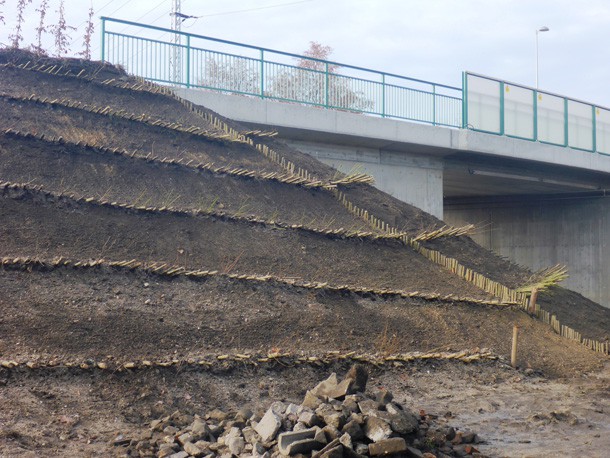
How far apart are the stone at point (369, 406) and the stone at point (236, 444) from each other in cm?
116

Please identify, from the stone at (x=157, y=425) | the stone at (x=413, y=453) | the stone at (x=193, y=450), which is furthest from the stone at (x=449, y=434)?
the stone at (x=157, y=425)

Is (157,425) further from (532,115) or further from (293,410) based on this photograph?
(532,115)

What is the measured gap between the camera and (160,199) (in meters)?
13.5

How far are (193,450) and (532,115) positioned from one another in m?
16.6

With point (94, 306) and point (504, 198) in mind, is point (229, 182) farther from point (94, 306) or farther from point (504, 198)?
point (504, 198)

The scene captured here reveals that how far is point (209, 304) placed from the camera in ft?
34.9

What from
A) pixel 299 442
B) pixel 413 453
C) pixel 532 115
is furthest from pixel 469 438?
→ pixel 532 115

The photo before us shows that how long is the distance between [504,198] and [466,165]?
6358 millimetres

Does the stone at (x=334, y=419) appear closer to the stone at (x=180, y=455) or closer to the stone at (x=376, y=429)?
the stone at (x=376, y=429)

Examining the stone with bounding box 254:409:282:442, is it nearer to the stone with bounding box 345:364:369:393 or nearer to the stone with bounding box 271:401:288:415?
the stone with bounding box 271:401:288:415

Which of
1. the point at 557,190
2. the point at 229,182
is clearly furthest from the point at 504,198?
the point at 229,182

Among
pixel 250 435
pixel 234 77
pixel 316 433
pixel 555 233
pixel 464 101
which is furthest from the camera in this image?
pixel 555 233

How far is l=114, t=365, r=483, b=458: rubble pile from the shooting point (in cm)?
682

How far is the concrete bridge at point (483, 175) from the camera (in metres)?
17.4
